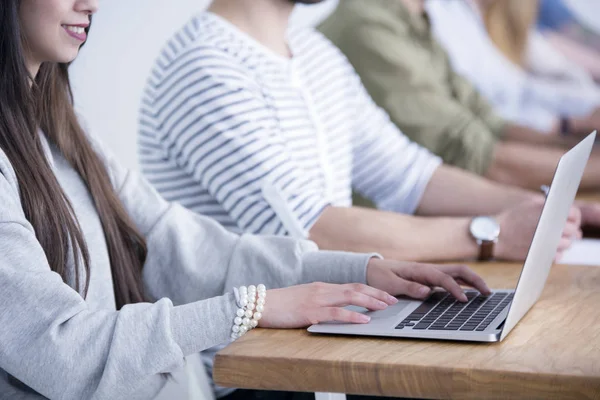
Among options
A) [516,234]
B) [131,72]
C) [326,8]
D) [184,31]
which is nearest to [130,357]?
[516,234]

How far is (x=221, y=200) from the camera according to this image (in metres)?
1.54

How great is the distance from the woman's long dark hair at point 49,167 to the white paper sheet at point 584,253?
766 mm

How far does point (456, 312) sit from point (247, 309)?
0.24m

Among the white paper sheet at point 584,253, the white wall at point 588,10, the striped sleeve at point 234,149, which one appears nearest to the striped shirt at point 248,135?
the striped sleeve at point 234,149

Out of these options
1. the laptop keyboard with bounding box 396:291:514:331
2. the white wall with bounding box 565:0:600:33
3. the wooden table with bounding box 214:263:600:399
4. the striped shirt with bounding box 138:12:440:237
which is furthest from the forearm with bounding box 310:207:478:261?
the white wall with bounding box 565:0:600:33

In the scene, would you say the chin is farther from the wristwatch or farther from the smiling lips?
the wristwatch

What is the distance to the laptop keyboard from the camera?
36.5 inches

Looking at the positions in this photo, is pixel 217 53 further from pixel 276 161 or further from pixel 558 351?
pixel 558 351

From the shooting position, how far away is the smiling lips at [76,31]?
1121 millimetres

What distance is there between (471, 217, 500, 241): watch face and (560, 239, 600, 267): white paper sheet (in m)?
0.15

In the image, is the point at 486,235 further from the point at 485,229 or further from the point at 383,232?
the point at 383,232

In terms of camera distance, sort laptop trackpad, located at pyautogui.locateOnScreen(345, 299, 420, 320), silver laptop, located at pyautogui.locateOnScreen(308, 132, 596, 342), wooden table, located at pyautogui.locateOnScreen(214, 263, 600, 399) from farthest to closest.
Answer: laptop trackpad, located at pyautogui.locateOnScreen(345, 299, 420, 320), silver laptop, located at pyautogui.locateOnScreen(308, 132, 596, 342), wooden table, located at pyautogui.locateOnScreen(214, 263, 600, 399)

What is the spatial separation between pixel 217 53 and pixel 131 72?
0.46 metres

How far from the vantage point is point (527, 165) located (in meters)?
2.46
